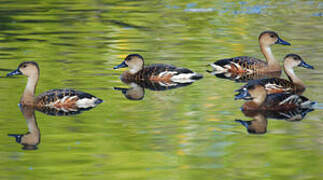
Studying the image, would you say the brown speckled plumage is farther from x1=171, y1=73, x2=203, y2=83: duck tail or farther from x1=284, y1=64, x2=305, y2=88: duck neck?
x1=284, y1=64, x2=305, y2=88: duck neck

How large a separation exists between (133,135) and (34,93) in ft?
10.4

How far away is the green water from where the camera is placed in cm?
1041

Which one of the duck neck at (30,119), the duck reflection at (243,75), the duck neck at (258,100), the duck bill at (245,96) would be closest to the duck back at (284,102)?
the duck neck at (258,100)

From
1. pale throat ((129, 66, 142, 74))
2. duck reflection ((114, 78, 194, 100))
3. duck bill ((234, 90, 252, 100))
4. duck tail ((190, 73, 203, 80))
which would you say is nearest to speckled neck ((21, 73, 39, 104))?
duck reflection ((114, 78, 194, 100))

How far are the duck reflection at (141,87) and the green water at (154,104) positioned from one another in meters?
0.17

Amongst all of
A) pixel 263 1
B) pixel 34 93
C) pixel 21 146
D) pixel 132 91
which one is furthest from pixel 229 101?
pixel 263 1

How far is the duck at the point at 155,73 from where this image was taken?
1680cm

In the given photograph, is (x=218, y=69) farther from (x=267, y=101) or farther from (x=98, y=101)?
(x=98, y=101)

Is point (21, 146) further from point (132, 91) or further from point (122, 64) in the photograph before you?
point (122, 64)

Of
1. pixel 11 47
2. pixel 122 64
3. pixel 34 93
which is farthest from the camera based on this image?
pixel 11 47

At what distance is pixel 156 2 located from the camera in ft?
109

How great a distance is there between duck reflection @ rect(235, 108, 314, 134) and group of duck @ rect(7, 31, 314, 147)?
0.09 m

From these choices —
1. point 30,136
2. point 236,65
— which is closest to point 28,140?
point 30,136

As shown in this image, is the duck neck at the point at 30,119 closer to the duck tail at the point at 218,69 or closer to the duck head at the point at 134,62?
the duck head at the point at 134,62
